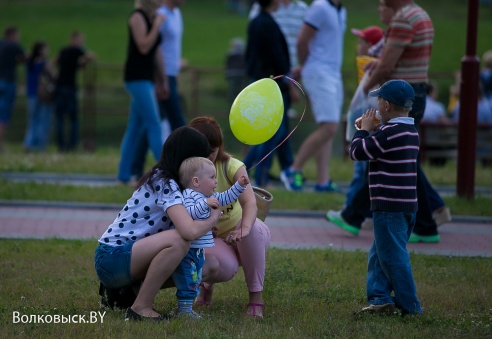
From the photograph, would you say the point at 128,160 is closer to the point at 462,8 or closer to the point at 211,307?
the point at 211,307

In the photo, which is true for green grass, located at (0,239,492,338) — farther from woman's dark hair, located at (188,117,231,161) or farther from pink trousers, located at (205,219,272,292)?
woman's dark hair, located at (188,117,231,161)

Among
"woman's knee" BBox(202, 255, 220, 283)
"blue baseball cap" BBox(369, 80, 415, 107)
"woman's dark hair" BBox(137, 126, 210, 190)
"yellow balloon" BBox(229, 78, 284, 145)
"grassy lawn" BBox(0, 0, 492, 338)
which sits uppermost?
"blue baseball cap" BBox(369, 80, 415, 107)

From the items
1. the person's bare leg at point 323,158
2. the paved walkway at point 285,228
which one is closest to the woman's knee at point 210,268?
the paved walkway at point 285,228

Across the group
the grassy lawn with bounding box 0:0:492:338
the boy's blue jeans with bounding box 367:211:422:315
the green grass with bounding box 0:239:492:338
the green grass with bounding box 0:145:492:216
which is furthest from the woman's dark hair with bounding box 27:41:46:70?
the boy's blue jeans with bounding box 367:211:422:315

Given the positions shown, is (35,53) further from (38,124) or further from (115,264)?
(115,264)

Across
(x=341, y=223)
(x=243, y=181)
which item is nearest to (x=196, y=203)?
(x=243, y=181)

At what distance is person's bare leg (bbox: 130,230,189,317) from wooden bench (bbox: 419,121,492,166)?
1083cm

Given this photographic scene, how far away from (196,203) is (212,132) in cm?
60

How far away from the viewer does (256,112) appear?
5.66m

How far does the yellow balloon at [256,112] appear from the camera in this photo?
5.66 meters

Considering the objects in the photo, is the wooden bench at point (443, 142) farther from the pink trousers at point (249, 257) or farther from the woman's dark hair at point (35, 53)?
the pink trousers at point (249, 257)

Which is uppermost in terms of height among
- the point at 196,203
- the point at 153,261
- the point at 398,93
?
the point at 398,93

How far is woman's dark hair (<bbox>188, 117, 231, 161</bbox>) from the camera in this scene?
5.63 metres

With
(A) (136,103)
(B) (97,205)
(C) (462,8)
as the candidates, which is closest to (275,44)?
(A) (136,103)
